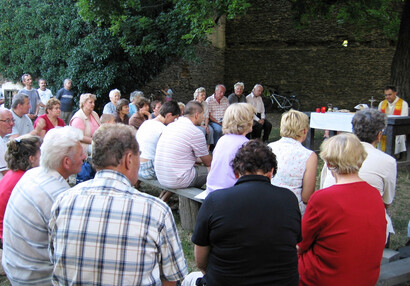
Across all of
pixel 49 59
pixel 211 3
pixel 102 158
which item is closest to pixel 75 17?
pixel 49 59

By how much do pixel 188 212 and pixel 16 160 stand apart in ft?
6.35

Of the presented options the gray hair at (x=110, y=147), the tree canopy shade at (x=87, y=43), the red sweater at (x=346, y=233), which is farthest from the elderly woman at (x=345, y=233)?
the tree canopy shade at (x=87, y=43)

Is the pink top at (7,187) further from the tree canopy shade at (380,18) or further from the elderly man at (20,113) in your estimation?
the tree canopy shade at (380,18)

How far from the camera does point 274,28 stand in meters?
16.5

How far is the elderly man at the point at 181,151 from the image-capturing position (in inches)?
148

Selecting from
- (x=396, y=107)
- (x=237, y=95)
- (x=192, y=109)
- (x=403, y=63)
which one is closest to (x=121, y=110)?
(x=192, y=109)

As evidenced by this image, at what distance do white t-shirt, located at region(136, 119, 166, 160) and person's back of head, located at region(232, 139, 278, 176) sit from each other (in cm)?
257

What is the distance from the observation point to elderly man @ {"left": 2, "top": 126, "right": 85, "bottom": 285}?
75.9 inches

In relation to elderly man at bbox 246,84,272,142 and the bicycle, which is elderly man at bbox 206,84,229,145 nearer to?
elderly man at bbox 246,84,272,142

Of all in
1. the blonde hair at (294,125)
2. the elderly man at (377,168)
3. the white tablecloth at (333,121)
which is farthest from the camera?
the white tablecloth at (333,121)

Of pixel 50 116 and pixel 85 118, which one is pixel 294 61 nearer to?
pixel 85 118

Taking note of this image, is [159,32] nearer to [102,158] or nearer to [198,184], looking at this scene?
[198,184]

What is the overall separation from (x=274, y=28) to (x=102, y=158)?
16.1 m

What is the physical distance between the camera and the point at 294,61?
54.2 feet
